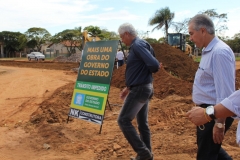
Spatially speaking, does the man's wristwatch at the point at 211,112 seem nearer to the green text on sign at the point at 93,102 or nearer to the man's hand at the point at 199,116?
the man's hand at the point at 199,116

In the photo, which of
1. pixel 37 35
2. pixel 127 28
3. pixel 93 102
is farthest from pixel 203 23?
pixel 37 35

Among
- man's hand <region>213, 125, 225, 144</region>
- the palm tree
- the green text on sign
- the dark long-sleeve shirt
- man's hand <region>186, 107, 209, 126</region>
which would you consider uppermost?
the palm tree

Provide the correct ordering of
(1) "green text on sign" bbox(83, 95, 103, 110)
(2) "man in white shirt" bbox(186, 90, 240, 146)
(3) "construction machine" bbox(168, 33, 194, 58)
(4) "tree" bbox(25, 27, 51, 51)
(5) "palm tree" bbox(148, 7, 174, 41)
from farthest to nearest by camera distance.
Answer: (4) "tree" bbox(25, 27, 51, 51) < (5) "palm tree" bbox(148, 7, 174, 41) < (3) "construction machine" bbox(168, 33, 194, 58) < (1) "green text on sign" bbox(83, 95, 103, 110) < (2) "man in white shirt" bbox(186, 90, 240, 146)

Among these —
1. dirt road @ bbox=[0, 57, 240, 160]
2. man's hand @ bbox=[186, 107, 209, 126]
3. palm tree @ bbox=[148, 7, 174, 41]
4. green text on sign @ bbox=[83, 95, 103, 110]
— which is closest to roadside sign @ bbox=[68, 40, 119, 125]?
green text on sign @ bbox=[83, 95, 103, 110]

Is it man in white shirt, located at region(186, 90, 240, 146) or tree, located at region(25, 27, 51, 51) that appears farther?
tree, located at region(25, 27, 51, 51)

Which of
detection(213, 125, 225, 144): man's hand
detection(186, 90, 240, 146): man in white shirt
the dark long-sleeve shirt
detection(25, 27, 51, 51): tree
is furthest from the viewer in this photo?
detection(25, 27, 51, 51): tree

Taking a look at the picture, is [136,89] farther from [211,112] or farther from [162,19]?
[162,19]

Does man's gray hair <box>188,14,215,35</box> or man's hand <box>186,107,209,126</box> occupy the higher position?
man's gray hair <box>188,14,215,35</box>

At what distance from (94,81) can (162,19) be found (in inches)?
1448

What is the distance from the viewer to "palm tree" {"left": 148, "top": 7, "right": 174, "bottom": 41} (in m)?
40.2

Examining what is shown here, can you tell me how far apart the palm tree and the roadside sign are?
117 feet

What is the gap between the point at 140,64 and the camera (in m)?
3.51

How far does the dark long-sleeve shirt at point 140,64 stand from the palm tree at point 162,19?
1484 inches

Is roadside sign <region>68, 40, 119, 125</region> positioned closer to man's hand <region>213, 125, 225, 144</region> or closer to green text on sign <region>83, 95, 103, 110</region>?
green text on sign <region>83, 95, 103, 110</region>
